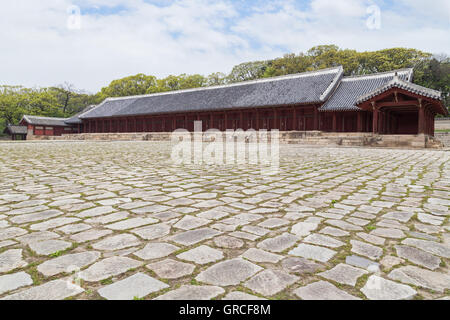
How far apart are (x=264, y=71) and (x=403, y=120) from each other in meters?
31.0

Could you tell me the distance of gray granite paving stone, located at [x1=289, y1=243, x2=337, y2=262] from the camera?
6.57 ft

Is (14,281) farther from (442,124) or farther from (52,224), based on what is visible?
(442,124)

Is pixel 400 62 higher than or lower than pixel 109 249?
higher

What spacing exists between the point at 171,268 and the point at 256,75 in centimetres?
5256

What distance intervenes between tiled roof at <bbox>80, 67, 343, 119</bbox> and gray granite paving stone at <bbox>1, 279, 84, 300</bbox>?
23.9m

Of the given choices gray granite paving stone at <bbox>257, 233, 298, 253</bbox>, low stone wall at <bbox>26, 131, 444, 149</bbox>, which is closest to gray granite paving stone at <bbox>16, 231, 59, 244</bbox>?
gray granite paving stone at <bbox>257, 233, 298, 253</bbox>

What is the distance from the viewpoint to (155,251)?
6.82 feet

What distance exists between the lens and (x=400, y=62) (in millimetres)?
41344

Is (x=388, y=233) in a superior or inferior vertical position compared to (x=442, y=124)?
inferior

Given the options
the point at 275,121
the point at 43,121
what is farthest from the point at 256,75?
the point at 43,121

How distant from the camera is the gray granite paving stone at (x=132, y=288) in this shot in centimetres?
152

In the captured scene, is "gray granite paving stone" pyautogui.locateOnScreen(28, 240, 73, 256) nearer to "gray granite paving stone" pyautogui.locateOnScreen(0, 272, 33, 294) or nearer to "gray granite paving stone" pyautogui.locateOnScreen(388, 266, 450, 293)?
"gray granite paving stone" pyautogui.locateOnScreen(0, 272, 33, 294)
